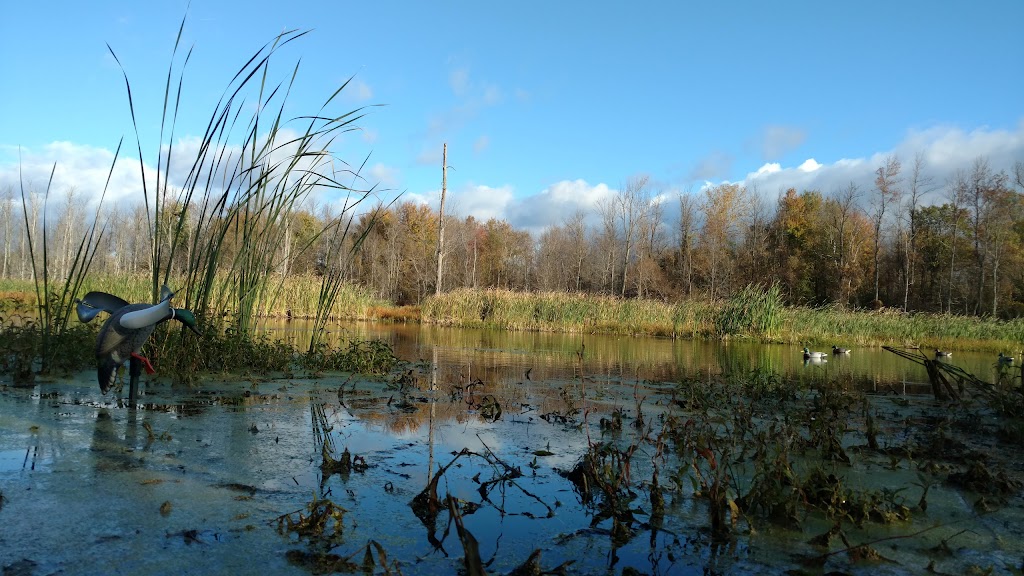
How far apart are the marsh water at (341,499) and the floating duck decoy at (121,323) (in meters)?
0.32

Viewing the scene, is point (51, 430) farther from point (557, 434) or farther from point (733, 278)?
point (733, 278)

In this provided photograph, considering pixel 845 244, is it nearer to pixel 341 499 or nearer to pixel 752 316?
pixel 752 316

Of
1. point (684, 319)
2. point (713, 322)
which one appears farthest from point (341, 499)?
point (684, 319)

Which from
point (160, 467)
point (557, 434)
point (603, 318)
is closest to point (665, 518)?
point (557, 434)

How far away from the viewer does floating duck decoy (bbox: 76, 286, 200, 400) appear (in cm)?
290

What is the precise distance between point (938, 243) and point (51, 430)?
3726cm

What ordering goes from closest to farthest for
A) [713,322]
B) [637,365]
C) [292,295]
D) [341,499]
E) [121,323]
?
[341,499], [121,323], [637,365], [713,322], [292,295]

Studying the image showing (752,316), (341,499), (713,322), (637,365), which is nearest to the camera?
(341,499)

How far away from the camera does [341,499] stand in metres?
2.24

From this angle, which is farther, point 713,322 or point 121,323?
point 713,322

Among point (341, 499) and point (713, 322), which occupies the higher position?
point (713, 322)

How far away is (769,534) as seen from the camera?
211cm

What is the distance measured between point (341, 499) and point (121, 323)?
1.52m

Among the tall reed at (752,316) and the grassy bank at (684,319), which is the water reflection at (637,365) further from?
the grassy bank at (684,319)
